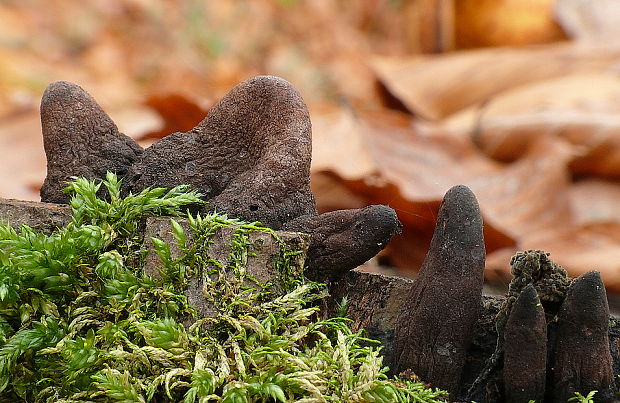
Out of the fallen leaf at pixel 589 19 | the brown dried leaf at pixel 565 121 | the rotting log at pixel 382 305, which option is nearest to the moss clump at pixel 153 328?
the rotting log at pixel 382 305

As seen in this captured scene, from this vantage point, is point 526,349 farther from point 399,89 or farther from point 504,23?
point 504,23

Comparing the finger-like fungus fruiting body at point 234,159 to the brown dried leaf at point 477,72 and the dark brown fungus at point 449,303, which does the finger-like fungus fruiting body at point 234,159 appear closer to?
the dark brown fungus at point 449,303

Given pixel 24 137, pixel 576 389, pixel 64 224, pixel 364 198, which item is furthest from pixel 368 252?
pixel 24 137

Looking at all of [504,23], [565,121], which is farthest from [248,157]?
[504,23]

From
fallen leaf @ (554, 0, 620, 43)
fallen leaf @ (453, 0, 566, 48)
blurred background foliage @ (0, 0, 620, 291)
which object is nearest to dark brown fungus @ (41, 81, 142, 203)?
blurred background foliage @ (0, 0, 620, 291)

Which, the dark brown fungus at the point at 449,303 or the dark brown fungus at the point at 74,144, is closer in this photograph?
the dark brown fungus at the point at 449,303

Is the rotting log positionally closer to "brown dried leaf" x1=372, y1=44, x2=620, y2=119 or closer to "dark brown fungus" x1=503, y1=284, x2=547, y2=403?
"dark brown fungus" x1=503, y1=284, x2=547, y2=403

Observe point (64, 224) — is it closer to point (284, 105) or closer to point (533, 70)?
point (284, 105)
